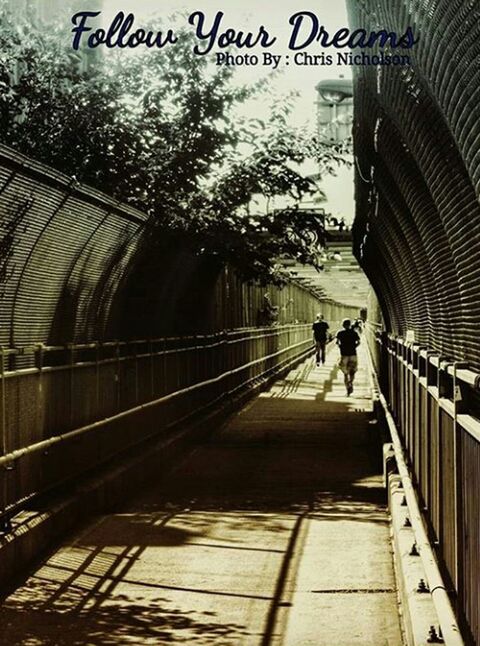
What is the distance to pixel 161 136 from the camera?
18.9m

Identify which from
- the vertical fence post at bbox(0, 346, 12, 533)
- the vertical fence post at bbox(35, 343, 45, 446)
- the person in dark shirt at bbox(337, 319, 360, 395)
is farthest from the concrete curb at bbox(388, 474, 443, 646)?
the person in dark shirt at bbox(337, 319, 360, 395)

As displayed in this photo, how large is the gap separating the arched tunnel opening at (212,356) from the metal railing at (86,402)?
4 centimetres

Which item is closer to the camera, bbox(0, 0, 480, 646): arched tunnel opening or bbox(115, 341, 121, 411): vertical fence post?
bbox(0, 0, 480, 646): arched tunnel opening

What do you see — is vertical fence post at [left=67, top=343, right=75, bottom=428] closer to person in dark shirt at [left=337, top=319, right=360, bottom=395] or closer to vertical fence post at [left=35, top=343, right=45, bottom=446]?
vertical fence post at [left=35, top=343, right=45, bottom=446]

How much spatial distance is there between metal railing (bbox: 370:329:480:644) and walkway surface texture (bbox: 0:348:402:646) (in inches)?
29.3

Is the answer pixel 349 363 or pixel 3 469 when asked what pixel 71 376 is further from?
pixel 349 363

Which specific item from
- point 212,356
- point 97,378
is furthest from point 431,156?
point 212,356

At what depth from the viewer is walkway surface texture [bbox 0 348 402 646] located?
7.68 m

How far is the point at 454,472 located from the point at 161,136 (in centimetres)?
1359

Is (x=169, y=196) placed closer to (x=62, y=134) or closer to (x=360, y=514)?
(x=62, y=134)

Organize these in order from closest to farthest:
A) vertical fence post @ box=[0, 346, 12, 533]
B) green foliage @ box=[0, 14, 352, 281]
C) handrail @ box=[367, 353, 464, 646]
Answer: handrail @ box=[367, 353, 464, 646]
vertical fence post @ box=[0, 346, 12, 533]
green foliage @ box=[0, 14, 352, 281]

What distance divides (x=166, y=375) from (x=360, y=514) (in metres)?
5.34

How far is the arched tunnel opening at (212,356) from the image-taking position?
614cm

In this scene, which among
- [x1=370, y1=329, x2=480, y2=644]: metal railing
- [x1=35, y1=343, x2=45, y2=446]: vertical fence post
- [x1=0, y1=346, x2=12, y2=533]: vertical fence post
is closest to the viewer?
[x1=370, y1=329, x2=480, y2=644]: metal railing
